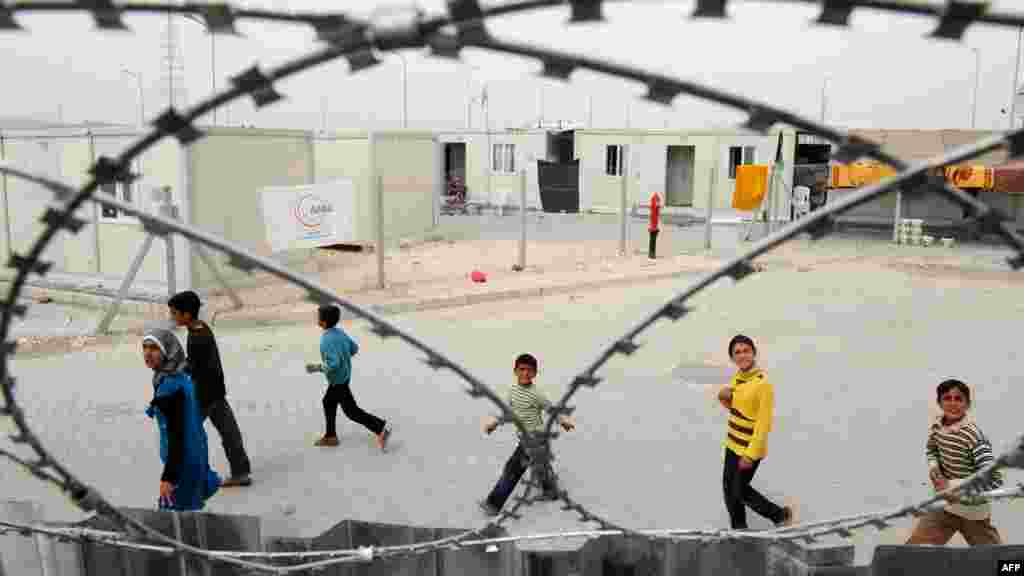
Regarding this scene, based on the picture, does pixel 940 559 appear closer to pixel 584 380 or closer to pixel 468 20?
pixel 584 380

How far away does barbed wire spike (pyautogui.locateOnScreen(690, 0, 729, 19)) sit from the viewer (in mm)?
1698

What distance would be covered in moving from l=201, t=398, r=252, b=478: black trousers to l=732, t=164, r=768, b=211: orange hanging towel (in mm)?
17003

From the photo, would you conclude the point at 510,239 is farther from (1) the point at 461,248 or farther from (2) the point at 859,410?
(2) the point at 859,410

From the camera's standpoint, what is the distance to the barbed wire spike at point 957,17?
5.41 ft

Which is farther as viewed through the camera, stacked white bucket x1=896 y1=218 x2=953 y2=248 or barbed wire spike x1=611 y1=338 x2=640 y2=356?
stacked white bucket x1=896 y1=218 x2=953 y2=248

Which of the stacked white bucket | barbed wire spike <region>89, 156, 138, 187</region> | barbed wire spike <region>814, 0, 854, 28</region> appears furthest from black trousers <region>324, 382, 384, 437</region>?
the stacked white bucket

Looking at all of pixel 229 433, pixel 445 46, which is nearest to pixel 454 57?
pixel 445 46

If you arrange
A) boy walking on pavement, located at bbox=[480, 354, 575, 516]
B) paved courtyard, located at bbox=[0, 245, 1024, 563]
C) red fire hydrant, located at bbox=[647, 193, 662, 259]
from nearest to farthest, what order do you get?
boy walking on pavement, located at bbox=[480, 354, 575, 516]
paved courtyard, located at bbox=[0, 245, 1024, 563]
red fire hydrant, located at bbox=[647, 193, 662, 259]

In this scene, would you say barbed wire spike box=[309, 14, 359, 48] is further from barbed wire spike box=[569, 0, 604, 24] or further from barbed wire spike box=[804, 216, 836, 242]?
barbed wire spike box=[804, 216, 836, 242]

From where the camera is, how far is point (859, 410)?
7273mm

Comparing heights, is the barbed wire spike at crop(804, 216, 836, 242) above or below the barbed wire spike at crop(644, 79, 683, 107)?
below

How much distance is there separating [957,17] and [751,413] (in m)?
3.13

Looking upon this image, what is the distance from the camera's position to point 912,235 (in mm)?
19938

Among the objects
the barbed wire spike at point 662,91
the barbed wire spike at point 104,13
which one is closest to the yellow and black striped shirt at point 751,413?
the barbed wire spike at point 662,91
